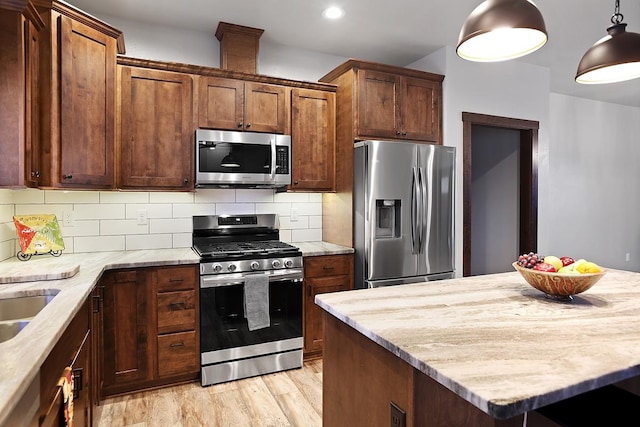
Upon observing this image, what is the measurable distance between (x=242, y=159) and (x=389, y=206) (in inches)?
50.4

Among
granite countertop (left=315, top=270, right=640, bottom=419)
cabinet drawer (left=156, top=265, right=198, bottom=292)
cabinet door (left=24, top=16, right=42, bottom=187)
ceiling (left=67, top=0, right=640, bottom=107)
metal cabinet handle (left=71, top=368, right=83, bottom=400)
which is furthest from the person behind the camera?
ceiling (left=67, top=0, right=640, bottom=107)

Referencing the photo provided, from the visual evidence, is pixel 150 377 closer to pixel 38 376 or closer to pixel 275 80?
pixel 38 376

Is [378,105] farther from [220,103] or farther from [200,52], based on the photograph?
[200,52]

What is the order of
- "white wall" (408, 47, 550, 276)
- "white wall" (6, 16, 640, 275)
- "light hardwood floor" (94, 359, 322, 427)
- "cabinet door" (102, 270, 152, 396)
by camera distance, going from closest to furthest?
1. "light hardwood floor" (94, 359, 322, 427)
2. "cabinet door" (102, 270, 152, 396)
3. "white wall" (6, 16, 640, 275)
4. "white wall" (408, 47, 550, 276)

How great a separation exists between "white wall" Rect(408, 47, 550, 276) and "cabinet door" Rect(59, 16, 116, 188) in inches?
111

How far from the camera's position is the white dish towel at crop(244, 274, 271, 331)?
9.39ft

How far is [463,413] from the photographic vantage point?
1.16m

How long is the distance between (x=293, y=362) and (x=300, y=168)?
5.25ft

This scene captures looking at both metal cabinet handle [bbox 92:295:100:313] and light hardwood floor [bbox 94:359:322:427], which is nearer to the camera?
metal cabinet handle [bbox 92:295:100:313]

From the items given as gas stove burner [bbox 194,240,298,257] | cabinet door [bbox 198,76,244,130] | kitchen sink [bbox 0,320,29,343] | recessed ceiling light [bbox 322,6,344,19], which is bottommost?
kitchen sink [bbox 0,320,29,343]

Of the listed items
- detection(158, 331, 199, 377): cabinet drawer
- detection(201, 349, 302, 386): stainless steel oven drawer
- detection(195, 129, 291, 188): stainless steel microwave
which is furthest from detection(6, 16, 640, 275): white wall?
detection(201, 349, 302, 386): stainless steel oven drawer

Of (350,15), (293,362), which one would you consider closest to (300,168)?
(350,15)

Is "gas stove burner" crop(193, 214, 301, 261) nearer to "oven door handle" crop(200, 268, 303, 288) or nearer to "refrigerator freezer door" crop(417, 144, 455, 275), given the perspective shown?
"oven door handle" crop(200, 268, 303, 288)

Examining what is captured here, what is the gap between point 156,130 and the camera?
9.48 ft
